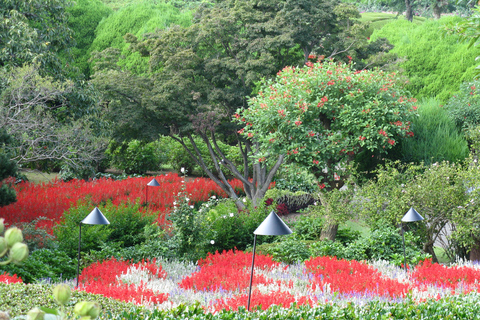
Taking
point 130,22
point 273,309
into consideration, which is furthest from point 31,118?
point 130,22

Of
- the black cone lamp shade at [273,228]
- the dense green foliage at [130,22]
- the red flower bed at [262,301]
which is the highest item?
the dense green foliage at [130,22]

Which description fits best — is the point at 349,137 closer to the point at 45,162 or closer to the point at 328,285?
the point at 328,285

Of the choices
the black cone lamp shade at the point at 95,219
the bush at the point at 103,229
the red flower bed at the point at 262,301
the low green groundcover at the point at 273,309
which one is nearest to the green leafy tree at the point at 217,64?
the bush at the point at 103,229

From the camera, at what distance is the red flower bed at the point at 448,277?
16.3ft

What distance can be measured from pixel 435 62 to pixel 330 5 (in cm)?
1058

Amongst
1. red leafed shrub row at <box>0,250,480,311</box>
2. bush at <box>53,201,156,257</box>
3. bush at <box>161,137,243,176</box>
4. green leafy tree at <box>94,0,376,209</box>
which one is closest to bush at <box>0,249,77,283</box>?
red leafed shrub row at <box>0,250,480,311</box>

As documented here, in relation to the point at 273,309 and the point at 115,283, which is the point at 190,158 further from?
the point at 273,309

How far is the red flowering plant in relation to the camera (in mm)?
6844

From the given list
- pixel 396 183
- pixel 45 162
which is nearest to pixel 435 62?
pixel 396 183

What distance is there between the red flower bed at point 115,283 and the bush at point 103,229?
1.84 feet

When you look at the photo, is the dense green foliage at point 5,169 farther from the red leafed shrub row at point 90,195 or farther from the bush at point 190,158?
the bush at point 190,158

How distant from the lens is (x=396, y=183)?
7.18 metres

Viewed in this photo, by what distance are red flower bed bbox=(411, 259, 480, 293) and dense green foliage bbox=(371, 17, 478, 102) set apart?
13.8 meters

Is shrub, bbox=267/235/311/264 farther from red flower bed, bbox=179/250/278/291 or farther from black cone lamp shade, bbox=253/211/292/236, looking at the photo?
black cone lamp shade, bbox=253/211/292/236
